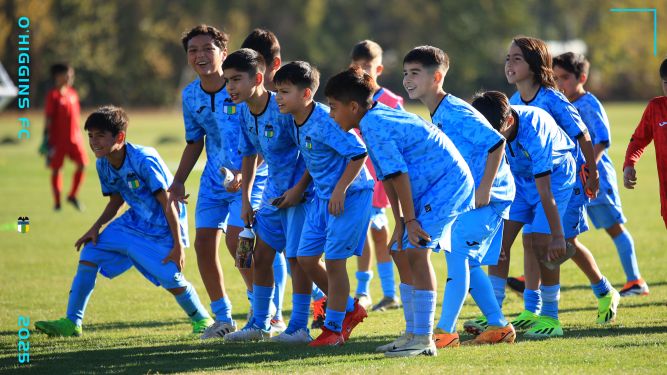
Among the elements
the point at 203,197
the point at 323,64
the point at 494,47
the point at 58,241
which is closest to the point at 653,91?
the point at 494,47

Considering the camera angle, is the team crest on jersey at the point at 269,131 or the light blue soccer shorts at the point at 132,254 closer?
the team crest on jersey at the point at 269,131

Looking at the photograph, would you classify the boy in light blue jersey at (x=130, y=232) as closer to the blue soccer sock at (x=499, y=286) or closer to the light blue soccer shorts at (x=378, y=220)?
the light blue soccer shorts at (x=378, y=220)

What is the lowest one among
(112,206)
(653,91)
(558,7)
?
(112,206)

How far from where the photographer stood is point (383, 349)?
→ 597 centimetres

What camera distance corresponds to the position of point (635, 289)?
847 centimetres

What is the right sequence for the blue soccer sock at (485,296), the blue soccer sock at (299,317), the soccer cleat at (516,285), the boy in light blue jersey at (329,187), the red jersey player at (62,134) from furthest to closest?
the red jersey player at (62,134)
the soccer cleat at (516,285)
the blue soccer sock at (299,317)
the blue soccer sock at (485,296)
the boy in light blue jersey at (329,187)

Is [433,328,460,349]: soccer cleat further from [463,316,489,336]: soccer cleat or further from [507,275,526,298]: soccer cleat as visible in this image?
[507,275,526,298]: soccer cleat

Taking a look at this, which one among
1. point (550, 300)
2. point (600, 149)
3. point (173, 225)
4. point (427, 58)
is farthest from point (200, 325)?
point (600, 149)

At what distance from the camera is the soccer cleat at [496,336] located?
6203mm

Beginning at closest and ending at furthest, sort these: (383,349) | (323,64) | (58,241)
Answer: (383,349)
(58,241)
(323,64)

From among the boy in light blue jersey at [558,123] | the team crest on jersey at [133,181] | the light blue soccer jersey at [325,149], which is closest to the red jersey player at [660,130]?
the boy in light blue jersey at [558,123]

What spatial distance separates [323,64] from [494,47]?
38.5 ft

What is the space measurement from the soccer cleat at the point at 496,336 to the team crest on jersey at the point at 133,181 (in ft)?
8.97

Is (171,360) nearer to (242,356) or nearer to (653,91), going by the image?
(242,356)
